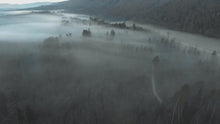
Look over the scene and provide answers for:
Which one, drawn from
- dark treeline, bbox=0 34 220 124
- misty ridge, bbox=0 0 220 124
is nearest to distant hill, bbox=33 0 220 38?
misty ridge, bbox=0 0 220 124

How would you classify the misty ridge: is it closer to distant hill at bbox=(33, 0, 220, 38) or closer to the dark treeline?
the dark treeline

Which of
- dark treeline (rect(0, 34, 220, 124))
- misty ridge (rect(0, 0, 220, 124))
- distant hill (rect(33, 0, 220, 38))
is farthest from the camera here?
distant hill (rect(33, 0, 220, 38))

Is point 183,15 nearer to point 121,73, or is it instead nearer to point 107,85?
point 121,73

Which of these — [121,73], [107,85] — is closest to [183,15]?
[121,73]

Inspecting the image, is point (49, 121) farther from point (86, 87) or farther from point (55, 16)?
point (55, 16)

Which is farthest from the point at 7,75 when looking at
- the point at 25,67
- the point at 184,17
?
the point at 184,17

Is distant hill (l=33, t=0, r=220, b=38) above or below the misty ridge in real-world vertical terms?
above

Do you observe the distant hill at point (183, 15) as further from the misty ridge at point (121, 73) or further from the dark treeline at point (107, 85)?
the dark treeline at point (107, 85)

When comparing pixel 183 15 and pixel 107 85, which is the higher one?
pixel 183 15

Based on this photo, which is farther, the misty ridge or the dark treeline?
the misty ridge

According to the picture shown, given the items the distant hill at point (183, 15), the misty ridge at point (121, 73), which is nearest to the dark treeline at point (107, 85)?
the misty ridge at point (121, 73)
